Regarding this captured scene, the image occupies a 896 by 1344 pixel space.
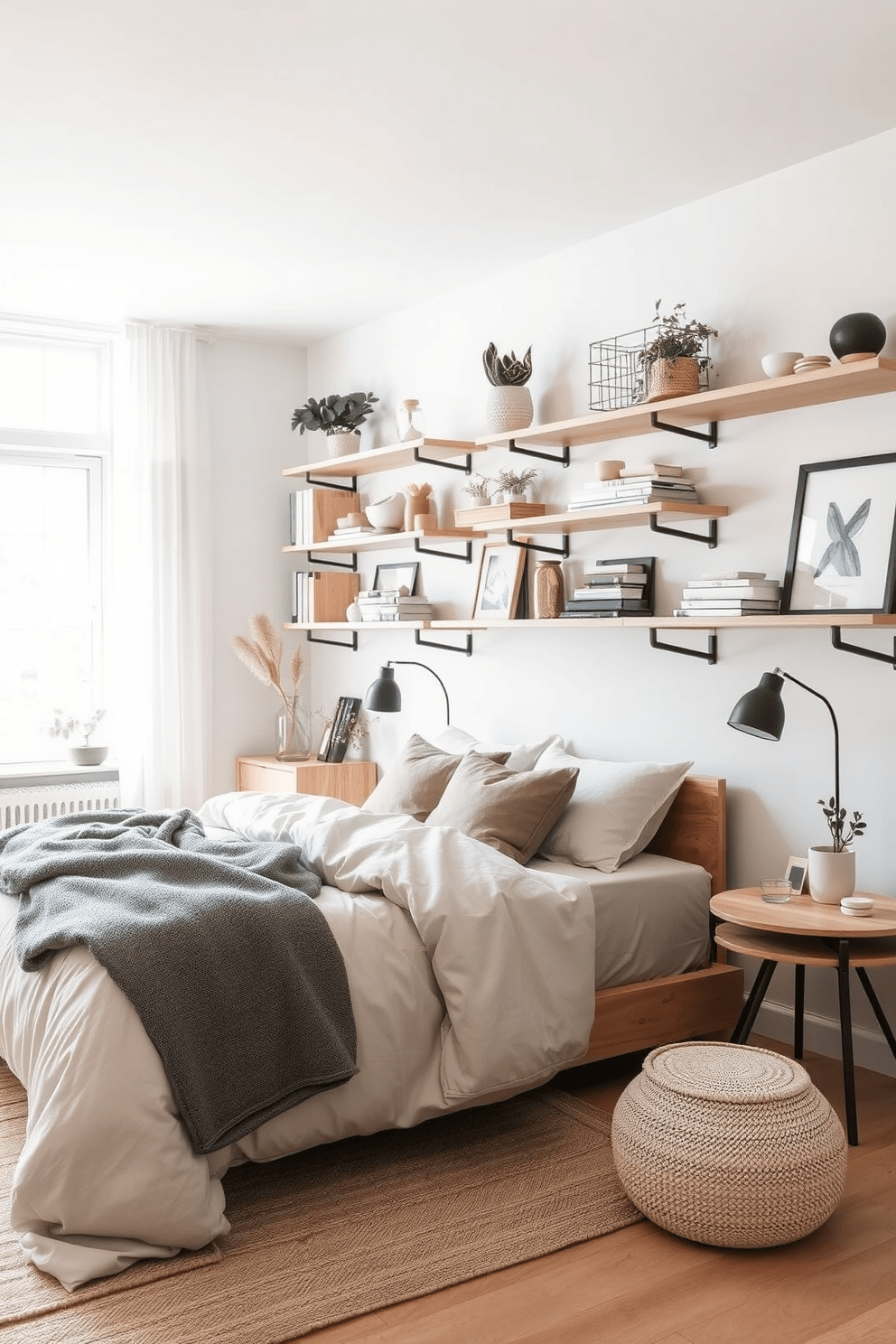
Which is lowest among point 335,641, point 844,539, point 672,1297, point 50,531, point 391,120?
point 672,1297

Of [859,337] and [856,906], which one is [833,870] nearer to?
[856,906]

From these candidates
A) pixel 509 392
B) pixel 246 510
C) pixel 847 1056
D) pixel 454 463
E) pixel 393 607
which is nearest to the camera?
pixel 847 1056

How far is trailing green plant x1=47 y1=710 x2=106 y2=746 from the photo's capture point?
215 inches

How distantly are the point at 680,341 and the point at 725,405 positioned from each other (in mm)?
285

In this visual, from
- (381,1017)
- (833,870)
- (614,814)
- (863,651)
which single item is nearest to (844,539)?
(863,651)

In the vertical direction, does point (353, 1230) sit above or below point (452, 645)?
below

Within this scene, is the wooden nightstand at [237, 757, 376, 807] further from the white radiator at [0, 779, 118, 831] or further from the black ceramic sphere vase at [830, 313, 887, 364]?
the black ceramic sphere vase at [830, 313, 887, 364]

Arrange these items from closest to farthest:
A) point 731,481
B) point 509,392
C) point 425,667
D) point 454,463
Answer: point 731,481 → point 509,392 → point 454,463 → point 425,667

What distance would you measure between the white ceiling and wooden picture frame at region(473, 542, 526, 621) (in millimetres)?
1100

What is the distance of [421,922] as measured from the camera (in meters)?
2.86

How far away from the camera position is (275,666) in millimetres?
5551

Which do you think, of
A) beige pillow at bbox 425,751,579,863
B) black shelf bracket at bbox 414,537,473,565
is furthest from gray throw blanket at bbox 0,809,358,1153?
black shelf bracket at bbox 414,537,473,565

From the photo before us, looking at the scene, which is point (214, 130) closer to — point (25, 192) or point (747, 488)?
point (25, 192)

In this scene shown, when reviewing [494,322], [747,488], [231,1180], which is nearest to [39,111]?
[494,322]
